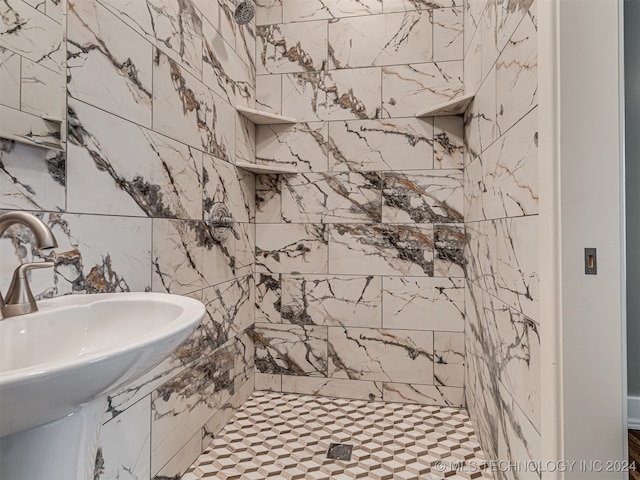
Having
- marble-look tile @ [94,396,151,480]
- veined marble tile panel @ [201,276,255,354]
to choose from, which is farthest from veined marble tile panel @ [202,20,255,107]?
marble-look tile @ [94,396,151,480]

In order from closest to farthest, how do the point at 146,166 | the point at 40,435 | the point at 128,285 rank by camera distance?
the point at 40,435 → the point at 128,285 → the point at 146,166

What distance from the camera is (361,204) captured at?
2.43 meters

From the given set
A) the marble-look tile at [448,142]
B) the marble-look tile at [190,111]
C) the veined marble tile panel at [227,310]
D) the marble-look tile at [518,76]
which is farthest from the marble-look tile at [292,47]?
the veined marble tile panel at [227,310]

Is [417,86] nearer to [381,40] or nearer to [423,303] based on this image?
[381,40]

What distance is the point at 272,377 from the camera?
254 centimetres

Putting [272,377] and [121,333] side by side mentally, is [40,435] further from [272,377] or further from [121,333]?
[272,377]

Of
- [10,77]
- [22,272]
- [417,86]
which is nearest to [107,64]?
[10,77]

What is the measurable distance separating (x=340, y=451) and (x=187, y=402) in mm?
764

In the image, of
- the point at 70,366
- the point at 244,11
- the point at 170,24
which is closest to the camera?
the point at 70,366

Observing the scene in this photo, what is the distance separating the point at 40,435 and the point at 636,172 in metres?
2.76

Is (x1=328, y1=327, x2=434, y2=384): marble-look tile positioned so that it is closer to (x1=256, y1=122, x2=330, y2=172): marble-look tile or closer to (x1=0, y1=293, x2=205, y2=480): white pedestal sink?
(x1=256, y1=122, x2=330, y2=172): marble-look tile

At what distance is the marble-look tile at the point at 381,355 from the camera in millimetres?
2369

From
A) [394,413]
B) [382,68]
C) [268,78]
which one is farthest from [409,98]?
[394,413]

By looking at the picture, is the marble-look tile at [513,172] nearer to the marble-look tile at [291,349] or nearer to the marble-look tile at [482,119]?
the marble-look tile at [482,119]
